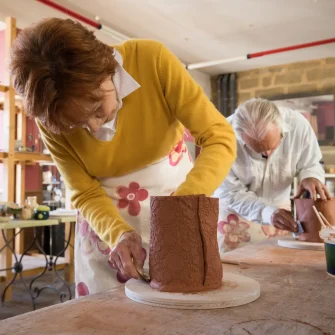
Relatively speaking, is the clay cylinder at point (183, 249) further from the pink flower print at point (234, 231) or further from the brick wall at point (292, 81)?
the brick wall at point (292, 81)

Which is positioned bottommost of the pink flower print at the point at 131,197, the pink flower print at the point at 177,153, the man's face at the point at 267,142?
the pink flower print at the point at 131,197

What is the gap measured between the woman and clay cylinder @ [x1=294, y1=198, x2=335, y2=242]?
0.39 m

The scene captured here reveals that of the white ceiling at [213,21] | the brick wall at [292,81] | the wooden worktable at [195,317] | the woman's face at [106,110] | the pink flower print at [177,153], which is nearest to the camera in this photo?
the wooden worktable at [195,317]

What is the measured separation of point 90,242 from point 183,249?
0.49 meters

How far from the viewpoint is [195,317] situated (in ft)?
2.22

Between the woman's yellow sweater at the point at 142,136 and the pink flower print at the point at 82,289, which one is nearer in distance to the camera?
the woman's yellow sweater at the point at 142,136

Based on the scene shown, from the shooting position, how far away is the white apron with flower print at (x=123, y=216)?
1.22m

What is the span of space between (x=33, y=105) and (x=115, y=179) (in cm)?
43

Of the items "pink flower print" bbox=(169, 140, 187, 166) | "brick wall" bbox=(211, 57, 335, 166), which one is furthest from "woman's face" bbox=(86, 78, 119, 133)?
"brick wall" bbox=(211, 57, 335, 166)

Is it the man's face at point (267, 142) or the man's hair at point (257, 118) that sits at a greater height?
the man's hair at point (257, 118)

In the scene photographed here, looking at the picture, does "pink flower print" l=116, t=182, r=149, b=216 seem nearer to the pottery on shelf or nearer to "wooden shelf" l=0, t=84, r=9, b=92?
the pottery on shelf

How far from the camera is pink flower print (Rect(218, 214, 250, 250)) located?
1963mm

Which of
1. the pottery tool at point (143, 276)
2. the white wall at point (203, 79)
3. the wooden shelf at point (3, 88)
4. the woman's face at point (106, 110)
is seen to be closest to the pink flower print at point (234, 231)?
the woman's face at point (106, 110)

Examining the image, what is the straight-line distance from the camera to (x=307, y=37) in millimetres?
4324
